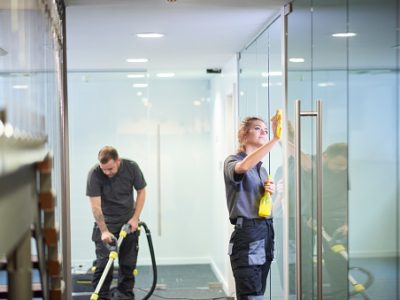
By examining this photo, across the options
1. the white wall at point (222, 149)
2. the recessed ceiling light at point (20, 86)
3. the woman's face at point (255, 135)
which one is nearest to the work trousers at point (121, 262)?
the white wall at point (222, 149)

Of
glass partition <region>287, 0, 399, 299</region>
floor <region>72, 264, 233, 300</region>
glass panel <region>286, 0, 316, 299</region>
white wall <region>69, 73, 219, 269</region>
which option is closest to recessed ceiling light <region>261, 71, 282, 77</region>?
glass panel <region>286, 0, 316, 299</region>

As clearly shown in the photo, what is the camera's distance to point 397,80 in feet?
7.15

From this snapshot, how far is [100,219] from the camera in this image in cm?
517

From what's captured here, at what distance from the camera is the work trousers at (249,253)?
11.8 ft

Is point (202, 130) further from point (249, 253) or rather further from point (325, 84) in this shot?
point (325, 84)

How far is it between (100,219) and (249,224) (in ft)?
6.14

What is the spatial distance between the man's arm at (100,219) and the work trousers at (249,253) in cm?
160

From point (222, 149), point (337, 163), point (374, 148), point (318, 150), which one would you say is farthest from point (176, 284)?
point (374, 148)

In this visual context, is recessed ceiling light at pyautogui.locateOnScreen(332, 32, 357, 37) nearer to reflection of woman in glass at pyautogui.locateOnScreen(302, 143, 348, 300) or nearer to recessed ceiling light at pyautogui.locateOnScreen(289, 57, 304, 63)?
reflection of woman in glass at pyautogui.locateOnScreen(302, 143, 348, 300)

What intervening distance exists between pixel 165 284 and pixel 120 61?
93.8 inches

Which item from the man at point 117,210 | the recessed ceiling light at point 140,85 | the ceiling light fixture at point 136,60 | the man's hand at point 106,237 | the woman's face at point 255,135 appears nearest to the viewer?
the woman's face at point 255,135

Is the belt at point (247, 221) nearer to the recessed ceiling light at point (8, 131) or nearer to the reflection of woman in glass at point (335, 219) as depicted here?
the reflection of woman in glass at point (335, 219)

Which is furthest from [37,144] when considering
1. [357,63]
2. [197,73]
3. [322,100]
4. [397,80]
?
[197,73]

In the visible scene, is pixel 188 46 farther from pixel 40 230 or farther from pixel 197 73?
pixel 40 230
